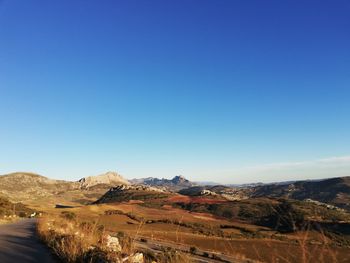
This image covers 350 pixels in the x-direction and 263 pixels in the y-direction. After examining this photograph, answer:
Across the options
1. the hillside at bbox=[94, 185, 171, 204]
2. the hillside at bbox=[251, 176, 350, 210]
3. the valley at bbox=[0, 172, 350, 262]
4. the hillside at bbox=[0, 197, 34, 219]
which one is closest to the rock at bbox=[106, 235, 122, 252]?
the valley at bbox=[0, 172, 350, 262]

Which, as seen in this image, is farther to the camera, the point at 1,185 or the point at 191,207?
the point at 1,185

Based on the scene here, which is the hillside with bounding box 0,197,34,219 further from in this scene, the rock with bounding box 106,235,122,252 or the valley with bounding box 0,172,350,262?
the rock with bounding box 106,235,122,252

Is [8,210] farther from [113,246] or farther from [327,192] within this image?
[327,192]

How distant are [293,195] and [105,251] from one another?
184m

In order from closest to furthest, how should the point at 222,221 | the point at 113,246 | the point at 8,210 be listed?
the point at 113,246 → the point at 8,210 → the point at 222,221

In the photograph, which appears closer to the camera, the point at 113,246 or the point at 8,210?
the point at 113,246

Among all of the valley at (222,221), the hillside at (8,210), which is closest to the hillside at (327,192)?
the valley at (222,221)

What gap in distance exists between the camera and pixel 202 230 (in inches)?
2195

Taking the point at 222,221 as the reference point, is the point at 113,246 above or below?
below

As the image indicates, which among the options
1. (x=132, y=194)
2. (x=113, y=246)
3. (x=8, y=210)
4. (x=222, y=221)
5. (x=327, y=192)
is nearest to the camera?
(x=113, y=246)

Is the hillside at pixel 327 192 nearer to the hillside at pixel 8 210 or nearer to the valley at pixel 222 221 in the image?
the valley at pixel 222 221

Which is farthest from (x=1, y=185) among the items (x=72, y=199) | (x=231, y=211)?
(x=231, y=211)

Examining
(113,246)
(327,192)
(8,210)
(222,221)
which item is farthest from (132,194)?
(113,246)

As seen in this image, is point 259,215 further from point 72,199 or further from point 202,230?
point 72,199
